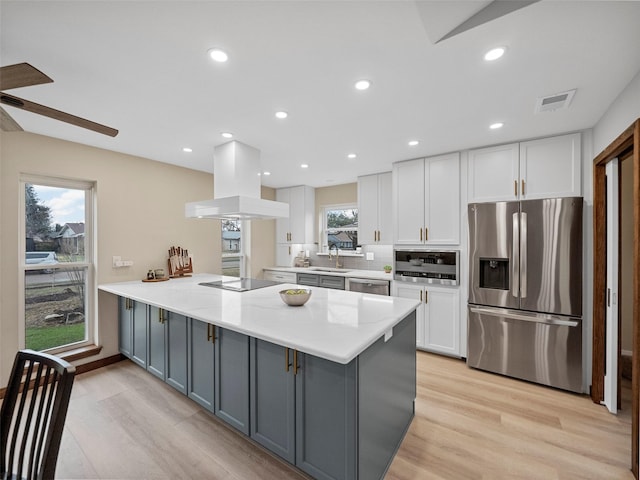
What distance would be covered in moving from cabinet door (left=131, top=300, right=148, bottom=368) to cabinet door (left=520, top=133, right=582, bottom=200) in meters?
4.05

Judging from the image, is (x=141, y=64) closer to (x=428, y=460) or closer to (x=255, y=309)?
(x=255, y=309)

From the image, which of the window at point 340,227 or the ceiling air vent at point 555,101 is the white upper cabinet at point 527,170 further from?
the window at point 340,227

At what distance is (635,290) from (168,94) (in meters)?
3.33

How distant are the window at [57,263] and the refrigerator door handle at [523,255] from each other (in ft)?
15.0

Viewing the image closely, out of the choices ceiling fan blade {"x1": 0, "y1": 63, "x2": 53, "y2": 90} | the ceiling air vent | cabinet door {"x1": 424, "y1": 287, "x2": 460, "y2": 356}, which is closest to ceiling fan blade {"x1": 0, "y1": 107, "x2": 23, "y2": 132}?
ceiling fan blade {"x1": 0, "y1": 63, "x2": 53, "y2": 90}

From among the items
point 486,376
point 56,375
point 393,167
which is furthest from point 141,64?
point 486,376

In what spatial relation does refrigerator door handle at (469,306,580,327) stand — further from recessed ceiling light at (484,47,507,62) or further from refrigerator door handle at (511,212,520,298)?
recessed ceiling light at (484,47,507,62)

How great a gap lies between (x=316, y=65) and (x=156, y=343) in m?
2.72

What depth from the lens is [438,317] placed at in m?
3.42

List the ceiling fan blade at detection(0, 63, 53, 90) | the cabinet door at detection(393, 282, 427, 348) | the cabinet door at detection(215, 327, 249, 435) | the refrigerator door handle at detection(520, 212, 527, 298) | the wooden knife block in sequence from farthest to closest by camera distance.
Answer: the wooden knife block → the cabinet door at detection(393, 282, 427, 348) → the refrigerator door handle at detection(520, 212, 527, 298) → the cabinet door at detection(215, 327, 249, 435) → the ceiling fan blade at detection(0, 63, 53, 90)

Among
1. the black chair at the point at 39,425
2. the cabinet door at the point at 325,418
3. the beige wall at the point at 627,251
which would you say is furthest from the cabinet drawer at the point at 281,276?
the beige wall at the point at 627,251

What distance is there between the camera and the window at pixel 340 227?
512cm

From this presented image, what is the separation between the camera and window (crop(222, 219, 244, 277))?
15.3 ft

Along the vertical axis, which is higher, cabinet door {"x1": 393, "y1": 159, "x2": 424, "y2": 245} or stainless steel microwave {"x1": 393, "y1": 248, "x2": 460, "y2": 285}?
cabinet door {"x1": 393, "y1": 159, "x2": 424, "y2": 245}
